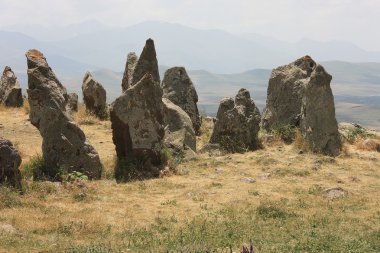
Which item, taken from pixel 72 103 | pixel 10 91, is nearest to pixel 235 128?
pixel 72 103

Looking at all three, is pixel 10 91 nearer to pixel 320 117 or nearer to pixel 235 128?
pixel 235 128

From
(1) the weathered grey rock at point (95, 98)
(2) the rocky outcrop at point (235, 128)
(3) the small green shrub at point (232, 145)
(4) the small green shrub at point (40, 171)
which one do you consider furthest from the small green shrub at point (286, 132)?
(4) the small green shrub at point (40, 171)

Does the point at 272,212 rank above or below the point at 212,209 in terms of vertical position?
above

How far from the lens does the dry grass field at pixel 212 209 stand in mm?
11576

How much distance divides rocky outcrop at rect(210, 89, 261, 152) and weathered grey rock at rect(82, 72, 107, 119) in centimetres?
979

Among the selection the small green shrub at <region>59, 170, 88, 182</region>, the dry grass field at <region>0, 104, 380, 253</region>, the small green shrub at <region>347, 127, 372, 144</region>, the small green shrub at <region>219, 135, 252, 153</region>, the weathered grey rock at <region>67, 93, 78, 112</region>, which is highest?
the weathered grey rock at <region>67, 93, 78, 112</region>

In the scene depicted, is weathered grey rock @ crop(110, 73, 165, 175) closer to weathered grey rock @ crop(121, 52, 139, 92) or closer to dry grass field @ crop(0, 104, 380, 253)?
dry grass field @ crop(0, 104, 380, 253)

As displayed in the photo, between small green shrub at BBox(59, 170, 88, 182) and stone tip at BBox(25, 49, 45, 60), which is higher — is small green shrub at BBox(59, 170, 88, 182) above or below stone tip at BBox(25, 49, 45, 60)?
below

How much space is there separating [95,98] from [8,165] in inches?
635

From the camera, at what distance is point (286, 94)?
28.5 meters

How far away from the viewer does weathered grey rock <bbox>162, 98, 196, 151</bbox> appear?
75.3ft

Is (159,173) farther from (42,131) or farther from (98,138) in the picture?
(98,138)

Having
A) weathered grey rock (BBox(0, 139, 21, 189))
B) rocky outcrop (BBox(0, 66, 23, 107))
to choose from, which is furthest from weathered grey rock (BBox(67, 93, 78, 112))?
weathered grey rock (BBox(0, 139, 21, 189))

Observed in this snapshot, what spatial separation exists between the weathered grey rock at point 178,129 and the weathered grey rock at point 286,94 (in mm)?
6050
